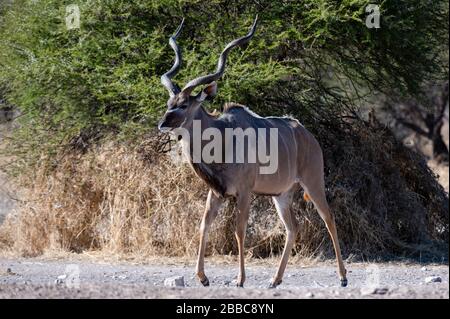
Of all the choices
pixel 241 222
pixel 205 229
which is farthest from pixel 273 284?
pixel 205 229

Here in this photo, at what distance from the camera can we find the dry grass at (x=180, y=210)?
858cm

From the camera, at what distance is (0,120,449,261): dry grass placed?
858cm

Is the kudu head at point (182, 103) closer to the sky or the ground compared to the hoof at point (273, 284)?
closer to the sky

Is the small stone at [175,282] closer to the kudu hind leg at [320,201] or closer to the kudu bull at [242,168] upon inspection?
the kudu bull at [242,168]

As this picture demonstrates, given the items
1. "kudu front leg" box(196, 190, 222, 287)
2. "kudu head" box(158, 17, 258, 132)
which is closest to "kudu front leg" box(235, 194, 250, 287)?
"kudu front leg" box(196, 190, 222, 287)

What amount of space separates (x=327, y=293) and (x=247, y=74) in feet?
11.2

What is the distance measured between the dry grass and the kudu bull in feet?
4.97

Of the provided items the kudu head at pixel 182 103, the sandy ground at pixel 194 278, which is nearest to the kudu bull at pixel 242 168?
the kudu head at pixel 182 103

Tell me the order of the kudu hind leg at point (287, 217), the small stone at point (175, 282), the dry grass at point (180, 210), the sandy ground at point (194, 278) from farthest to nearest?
the dry grass at point (180, 210) → the kudu hind leg at point (287, 217) → the small stone at point (175, 282) → the sandy ground at point (194, 278)

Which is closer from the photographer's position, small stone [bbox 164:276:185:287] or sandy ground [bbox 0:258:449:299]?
sandy ground [bbox 0:258:449:299]

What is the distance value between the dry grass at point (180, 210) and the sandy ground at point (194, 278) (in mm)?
445

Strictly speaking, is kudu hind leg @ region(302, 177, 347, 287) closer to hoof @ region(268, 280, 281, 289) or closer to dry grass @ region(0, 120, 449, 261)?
hoof @ region(268, 280, 281, 289)

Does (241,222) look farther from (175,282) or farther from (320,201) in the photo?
(320,201)
